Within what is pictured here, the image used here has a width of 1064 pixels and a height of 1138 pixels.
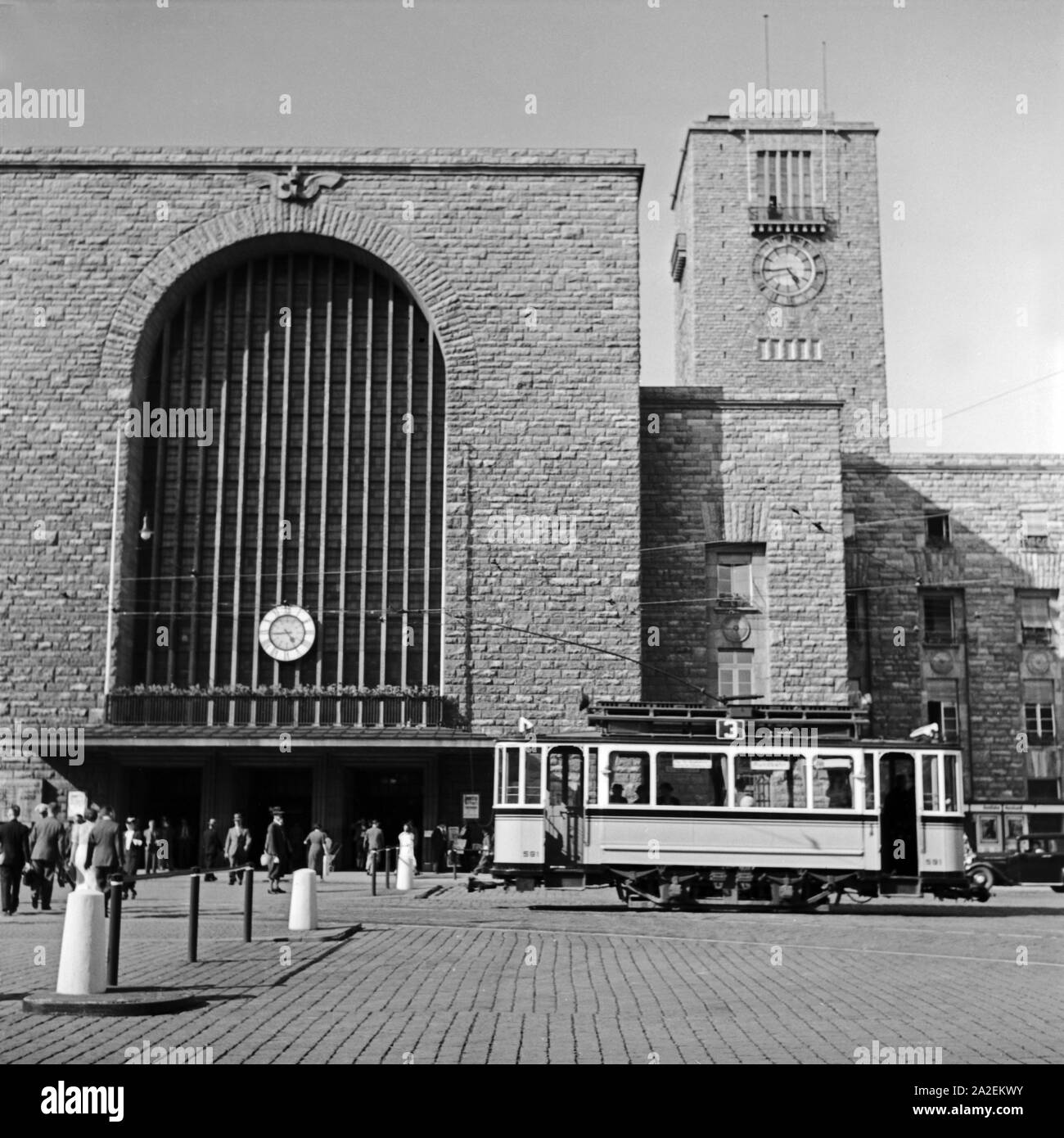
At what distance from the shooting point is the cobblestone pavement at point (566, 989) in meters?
8.44

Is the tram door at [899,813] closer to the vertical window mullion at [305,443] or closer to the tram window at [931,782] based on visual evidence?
the tram window at [931,782]

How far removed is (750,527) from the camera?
121 ft

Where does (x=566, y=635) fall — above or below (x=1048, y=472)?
below

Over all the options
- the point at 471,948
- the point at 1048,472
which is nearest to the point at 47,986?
the point at 471,948

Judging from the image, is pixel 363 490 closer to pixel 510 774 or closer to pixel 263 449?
pixel 263 449

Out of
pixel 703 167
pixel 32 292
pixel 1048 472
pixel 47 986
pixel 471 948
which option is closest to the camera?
pixel 47 986

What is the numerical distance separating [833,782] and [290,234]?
21222 millimetres

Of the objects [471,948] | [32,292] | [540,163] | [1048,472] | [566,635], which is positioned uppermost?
[540,163]

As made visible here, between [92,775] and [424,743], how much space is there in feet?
26.2

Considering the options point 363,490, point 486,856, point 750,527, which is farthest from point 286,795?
point 750,527

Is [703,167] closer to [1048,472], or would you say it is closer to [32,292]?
[1048,472]

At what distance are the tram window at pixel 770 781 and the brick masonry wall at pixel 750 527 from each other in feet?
43.4

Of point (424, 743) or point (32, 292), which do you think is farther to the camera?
point (32, 292)

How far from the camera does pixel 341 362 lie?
123 ft
